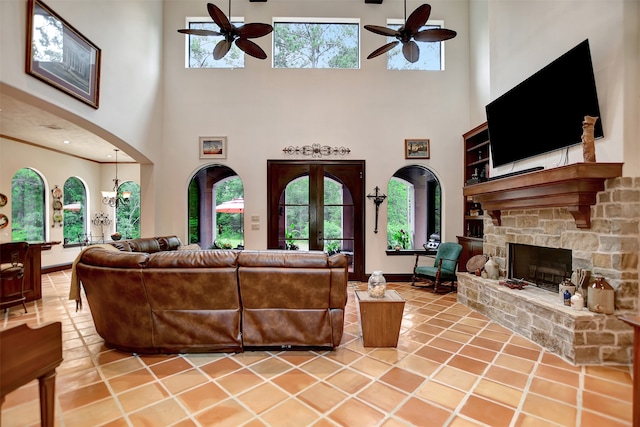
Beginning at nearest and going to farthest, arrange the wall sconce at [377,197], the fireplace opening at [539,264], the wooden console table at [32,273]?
the fireplace opening at [539,264]
the wooden console table at [32,273]
the wall sconce at [377,197]

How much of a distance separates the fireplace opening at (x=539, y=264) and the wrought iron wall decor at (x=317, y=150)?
324 centimetres

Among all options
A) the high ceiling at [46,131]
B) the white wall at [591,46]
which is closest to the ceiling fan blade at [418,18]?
the white wall at [591,46]

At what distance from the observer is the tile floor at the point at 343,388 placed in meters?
1.82

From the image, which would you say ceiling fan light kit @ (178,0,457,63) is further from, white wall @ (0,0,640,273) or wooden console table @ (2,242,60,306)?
wooden console table @ (2,242,60,306)

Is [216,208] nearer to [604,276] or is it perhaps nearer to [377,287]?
[377,287]

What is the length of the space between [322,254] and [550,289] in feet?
9.10

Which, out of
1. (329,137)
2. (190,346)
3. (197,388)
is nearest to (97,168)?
(329,137)

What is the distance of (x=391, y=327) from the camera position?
2.78 meters

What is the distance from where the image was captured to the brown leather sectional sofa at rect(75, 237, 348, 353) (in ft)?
8.15

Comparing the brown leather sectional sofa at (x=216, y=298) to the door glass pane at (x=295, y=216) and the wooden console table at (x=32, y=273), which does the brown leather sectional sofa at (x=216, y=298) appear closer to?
the wooden console table at (x=32, y=273)

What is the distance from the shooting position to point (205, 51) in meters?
5.82

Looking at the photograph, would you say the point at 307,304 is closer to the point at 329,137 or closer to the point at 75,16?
the point at 329,137

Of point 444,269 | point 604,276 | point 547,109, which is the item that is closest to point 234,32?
point 547,109

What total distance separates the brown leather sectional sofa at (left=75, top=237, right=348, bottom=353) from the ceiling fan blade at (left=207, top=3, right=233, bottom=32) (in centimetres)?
283
